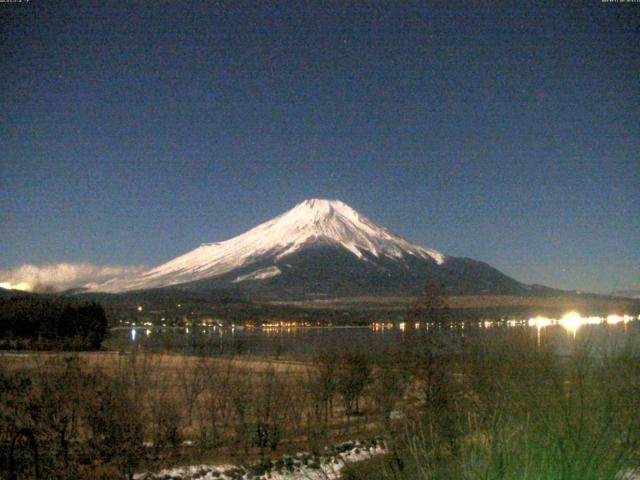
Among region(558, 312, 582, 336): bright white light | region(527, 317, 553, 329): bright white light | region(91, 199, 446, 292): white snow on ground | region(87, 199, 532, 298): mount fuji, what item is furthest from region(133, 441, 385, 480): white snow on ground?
region(91, 199, 446, 292): white snow on ground

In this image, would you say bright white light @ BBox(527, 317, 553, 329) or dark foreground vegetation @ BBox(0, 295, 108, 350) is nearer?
bright white light @ BBox(527, 317, 553, 329)

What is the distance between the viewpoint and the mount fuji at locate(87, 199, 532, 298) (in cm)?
15938

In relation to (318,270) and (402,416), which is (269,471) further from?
(318,270)

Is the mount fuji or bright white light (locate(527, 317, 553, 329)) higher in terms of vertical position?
the mount fuji

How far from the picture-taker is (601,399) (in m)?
4.99

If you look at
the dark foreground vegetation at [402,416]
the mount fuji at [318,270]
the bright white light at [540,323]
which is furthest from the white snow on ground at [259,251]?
the dark foreground vegetation at [402,416]

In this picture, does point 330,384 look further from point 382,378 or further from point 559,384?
point 559,384

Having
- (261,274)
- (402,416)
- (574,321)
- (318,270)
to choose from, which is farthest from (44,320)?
(318,270)

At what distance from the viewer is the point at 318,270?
17238 centimetres

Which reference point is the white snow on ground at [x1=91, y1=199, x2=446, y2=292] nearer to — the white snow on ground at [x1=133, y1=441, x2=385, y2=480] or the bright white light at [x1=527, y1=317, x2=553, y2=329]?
the bright white light at [x1=527, y1=317, x2=553, y2=329]

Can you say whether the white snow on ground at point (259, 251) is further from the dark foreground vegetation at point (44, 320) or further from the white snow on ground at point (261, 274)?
the dark foreground vegetation at point (44, 320)

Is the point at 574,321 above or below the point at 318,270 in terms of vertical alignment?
below

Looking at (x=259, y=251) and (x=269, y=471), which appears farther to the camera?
(x=259, y=251)

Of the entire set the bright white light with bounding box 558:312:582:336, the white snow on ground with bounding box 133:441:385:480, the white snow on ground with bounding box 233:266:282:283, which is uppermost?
the white snow on ground with bounding box 233:266:282:283
